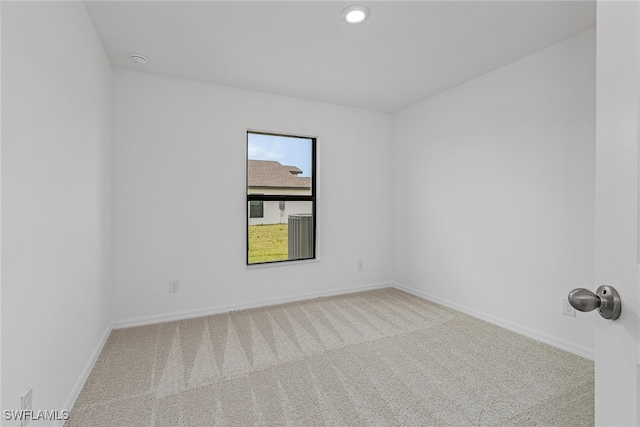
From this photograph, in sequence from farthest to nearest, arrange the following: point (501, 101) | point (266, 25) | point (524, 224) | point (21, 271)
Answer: point (501, 101) → point (524, 224) → point (266, 25) → point (21, 271)

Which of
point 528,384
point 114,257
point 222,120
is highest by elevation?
point 222,120

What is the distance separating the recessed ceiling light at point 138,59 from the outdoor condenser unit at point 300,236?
6.73 ft

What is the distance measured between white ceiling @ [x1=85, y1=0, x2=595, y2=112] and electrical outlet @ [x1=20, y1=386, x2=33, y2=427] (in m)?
2.14

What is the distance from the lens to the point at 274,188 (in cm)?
351

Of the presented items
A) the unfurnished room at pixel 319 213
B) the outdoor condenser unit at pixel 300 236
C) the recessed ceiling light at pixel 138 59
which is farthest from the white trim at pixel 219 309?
the recessed ceiling light at pixel 138 59

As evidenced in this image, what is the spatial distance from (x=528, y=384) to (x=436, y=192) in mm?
2043

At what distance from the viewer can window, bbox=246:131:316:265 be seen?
3396 mm

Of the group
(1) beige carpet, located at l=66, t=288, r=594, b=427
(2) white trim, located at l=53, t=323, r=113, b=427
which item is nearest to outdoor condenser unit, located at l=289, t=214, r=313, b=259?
(1) beige carpet, located at l=66, t=288, r=594, b=427

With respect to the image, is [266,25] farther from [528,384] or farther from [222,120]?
[528,384]

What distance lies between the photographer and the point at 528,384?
1877mm

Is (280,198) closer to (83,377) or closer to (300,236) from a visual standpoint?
(300,236)

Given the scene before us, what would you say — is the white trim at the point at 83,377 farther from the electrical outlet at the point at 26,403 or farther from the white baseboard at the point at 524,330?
the white baseboard at the point at 524,330

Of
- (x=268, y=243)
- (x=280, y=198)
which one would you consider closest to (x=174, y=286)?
(x=268, y=243)

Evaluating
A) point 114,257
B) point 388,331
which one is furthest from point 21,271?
point 388,331
